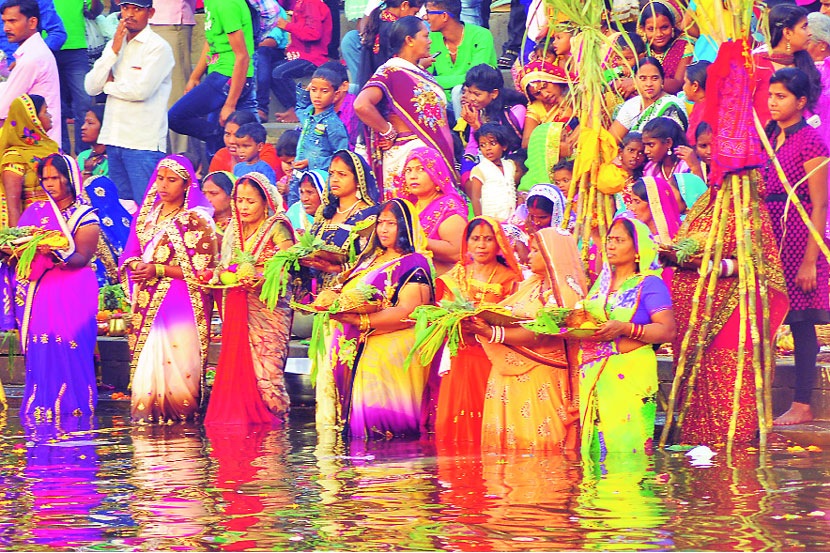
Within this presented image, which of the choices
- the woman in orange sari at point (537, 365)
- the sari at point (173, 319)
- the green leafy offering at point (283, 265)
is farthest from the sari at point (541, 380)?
the sari at point (173, 319)

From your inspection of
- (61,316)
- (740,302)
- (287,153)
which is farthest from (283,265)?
(740,302)

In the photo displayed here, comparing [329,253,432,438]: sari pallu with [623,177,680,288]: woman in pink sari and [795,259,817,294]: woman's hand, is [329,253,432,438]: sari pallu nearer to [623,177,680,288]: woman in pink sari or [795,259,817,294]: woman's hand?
[623,177,680,288]: woman in pink sari

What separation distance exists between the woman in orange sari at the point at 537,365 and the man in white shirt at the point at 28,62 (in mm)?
6247

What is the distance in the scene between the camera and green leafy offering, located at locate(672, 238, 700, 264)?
952 cm

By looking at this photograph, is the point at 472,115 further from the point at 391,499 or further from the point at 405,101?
the point at 391,499

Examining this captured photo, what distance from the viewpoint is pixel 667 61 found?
1284cm

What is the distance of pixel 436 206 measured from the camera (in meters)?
10.9

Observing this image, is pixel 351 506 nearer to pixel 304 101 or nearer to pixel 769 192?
pixel 769 192

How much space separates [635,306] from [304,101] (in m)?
5.57

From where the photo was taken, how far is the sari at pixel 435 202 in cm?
1091

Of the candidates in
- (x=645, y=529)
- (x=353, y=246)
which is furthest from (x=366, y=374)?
(x=645, y=529)

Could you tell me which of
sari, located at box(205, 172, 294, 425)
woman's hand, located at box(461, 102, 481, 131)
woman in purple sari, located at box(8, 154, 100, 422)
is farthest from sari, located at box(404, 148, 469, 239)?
woman in purple sari, located at box(8, 154, 100, 422)

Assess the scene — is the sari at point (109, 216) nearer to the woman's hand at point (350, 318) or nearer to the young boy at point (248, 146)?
the young boy at point (248, 146)

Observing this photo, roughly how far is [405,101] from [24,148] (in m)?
3.22
